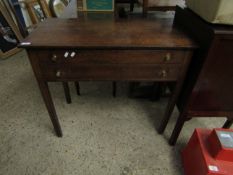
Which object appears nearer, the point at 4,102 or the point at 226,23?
the point at 226,23

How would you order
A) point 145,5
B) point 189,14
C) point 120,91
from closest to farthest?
point 189,14, point 145,5, point 120,91

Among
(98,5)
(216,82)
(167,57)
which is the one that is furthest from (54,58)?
(216,82)

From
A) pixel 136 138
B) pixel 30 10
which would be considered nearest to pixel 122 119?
pixel 136 138

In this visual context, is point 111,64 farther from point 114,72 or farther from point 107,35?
point 107,35

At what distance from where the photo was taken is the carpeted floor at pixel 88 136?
3.76 ft

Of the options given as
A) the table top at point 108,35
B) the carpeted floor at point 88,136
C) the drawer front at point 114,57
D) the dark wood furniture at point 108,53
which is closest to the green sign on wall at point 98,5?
the table top at point 108,35

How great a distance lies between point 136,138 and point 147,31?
0.82 meters

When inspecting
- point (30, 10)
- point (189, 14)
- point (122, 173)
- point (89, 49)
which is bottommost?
point (122, 173)

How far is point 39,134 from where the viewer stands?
52.6 inches

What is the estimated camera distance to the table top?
803 mm

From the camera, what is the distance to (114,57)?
2.78 feet

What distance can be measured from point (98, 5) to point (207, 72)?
0.96 metres

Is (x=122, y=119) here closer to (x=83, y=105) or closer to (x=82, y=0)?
(x=83, y=105)

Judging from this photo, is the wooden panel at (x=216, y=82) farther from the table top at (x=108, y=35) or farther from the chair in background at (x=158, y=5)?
the chair in background at (x=158, y=5)
